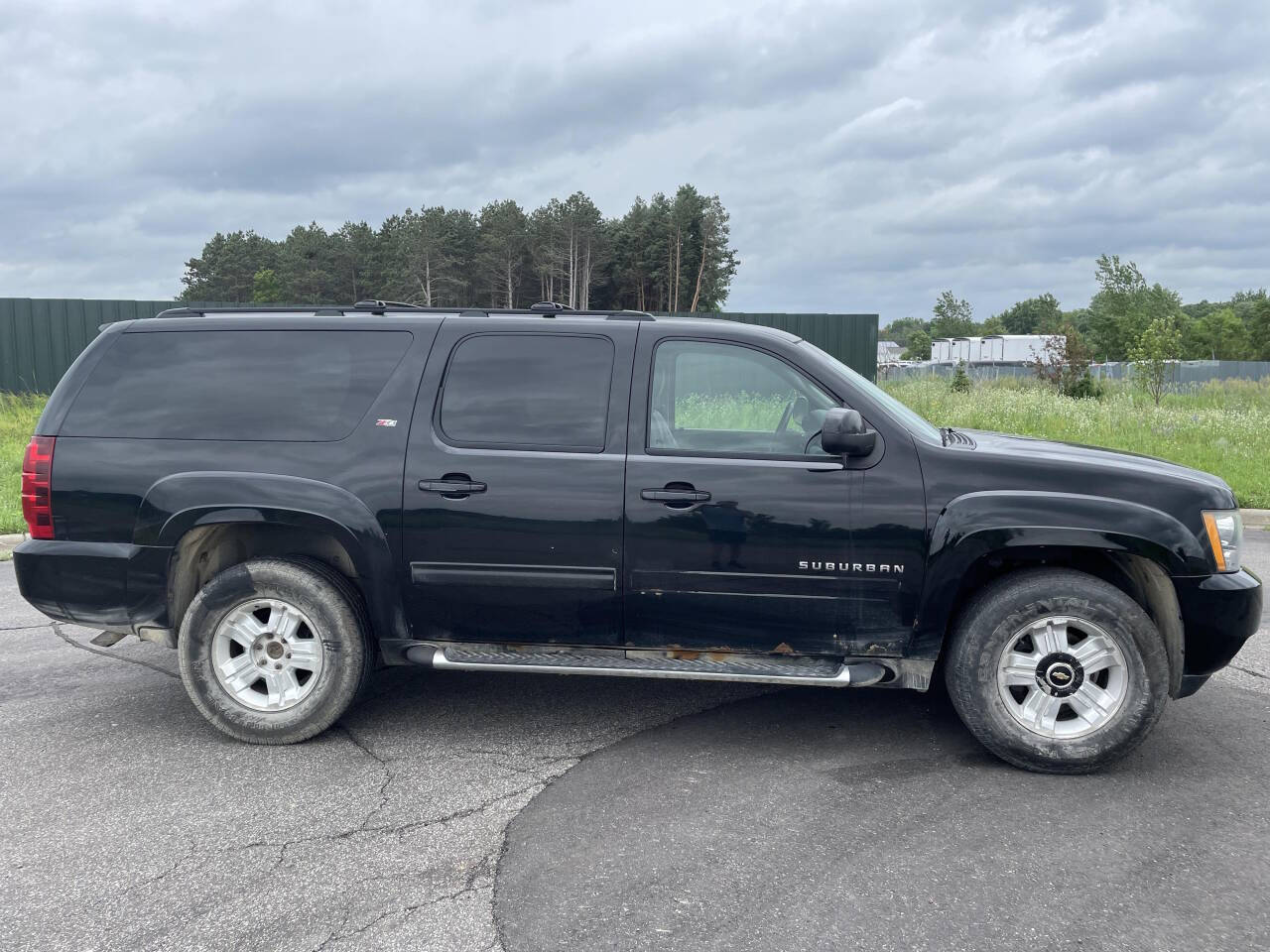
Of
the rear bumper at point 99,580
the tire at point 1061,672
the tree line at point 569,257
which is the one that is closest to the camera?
the tire at point 1061,672

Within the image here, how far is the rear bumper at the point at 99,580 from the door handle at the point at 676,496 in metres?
2.23

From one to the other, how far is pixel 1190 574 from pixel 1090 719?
0.73 meters

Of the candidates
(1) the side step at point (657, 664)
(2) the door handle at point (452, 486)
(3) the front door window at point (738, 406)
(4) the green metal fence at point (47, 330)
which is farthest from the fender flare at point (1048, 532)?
(4) the green metal fence at point (47, 330)

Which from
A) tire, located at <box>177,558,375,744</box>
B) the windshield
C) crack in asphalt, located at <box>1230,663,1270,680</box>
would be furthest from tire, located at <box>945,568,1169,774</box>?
tire, located at <box>177,558,375,744</box>

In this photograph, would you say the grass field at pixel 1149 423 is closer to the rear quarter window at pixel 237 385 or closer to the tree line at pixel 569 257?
the rear quarter window at pixel 237 385

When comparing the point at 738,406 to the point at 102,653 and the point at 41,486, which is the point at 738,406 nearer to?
the point at 41,486

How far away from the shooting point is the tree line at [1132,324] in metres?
24.9

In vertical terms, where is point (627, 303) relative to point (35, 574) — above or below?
above

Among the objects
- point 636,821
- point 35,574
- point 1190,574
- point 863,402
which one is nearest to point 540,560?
point 636,821

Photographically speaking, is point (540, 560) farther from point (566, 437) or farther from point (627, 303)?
point (627, 303)

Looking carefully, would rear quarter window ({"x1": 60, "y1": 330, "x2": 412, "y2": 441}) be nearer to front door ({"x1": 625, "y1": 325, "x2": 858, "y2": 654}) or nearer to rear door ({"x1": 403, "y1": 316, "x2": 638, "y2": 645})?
rear door ({"x1": 403, "y1": 316, "x2": 638, "y2": 645})

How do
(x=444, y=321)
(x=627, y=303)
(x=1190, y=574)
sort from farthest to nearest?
(x=627, y=303) → (x=444, y=321) → (x=1190, y=574)

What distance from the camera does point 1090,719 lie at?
4.09 m

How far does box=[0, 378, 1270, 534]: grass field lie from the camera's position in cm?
1222
